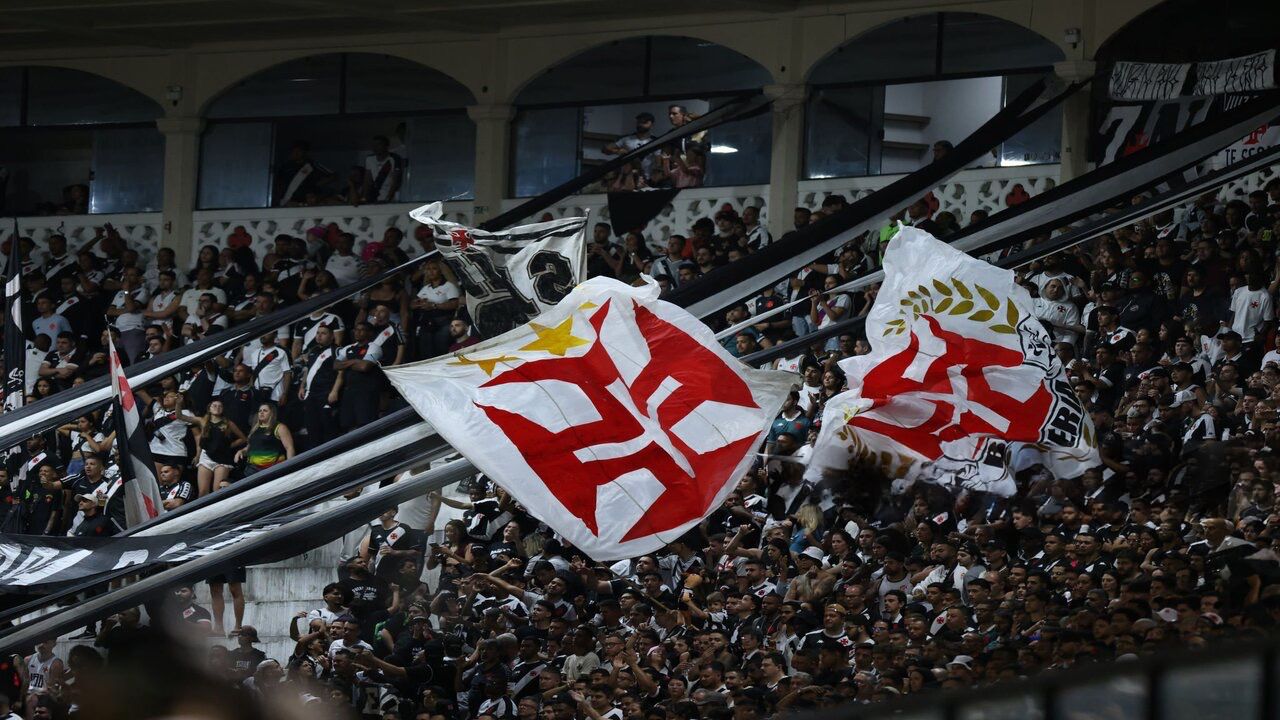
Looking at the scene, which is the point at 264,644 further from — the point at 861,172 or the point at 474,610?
the point at 861,172

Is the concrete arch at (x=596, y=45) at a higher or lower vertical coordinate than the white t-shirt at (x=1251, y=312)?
higher

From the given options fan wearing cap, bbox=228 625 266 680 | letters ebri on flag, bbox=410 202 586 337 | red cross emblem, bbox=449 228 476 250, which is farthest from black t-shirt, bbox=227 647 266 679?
red cross emblem, bbox=449 228 476 250

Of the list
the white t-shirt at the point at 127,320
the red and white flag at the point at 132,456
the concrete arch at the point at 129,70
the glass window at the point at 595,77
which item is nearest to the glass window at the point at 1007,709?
the red and white flag at the point at 132,456

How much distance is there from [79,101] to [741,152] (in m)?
8.86

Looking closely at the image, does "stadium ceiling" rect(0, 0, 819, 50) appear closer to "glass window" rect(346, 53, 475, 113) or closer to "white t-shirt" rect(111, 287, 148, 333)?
"glass window" rect(346, 53, 475, 113)

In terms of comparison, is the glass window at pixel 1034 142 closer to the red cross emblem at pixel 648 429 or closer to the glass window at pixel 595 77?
the glass window at pixel 595 77

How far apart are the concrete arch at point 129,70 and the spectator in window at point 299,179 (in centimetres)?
185

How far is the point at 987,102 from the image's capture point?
61.6 feet

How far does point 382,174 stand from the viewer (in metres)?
21.3

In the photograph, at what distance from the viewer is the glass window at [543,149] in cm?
2058

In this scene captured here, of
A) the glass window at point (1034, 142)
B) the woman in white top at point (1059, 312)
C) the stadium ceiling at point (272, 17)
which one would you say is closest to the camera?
the woman in white top at point (1059, 312)

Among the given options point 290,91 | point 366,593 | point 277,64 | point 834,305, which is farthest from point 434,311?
point 277,64

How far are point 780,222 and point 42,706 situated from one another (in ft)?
33.8

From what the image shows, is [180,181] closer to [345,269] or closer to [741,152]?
[345,269]
